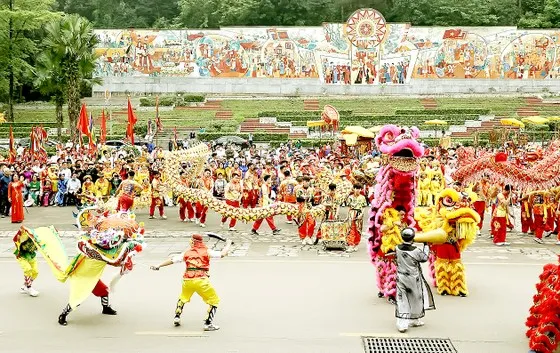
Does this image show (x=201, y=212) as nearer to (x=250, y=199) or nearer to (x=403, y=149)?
(x=250, y=199)

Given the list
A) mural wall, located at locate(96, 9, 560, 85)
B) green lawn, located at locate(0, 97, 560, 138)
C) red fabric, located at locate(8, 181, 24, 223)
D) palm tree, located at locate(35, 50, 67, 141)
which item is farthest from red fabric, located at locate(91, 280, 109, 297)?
mural wall, located at locate(96, 9, 560, 85)

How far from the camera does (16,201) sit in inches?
646

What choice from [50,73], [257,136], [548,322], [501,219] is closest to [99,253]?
[548,322]

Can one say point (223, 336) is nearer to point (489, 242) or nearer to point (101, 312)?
point (101, 312)

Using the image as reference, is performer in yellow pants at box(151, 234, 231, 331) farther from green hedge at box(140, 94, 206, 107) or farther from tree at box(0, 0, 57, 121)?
green hedge at box(140, 94, 206, 107)

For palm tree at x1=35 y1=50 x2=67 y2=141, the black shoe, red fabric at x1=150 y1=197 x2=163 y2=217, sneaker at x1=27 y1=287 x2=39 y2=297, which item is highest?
palm tree at x1=35 y1=50 x2=67 y2=141

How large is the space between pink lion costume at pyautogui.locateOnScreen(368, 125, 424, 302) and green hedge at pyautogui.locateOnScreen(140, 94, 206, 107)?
3884cm

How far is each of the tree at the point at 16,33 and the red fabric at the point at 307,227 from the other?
96.7 ft

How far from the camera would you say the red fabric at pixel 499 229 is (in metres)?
13.5

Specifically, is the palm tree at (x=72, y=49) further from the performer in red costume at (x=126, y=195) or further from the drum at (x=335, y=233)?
the drum at (x=335, y=233)

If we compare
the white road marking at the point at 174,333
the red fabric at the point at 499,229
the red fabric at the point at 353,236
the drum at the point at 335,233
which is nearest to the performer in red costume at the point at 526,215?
the red fabric at the point at 499,229

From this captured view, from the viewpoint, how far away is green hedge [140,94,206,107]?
154 ft

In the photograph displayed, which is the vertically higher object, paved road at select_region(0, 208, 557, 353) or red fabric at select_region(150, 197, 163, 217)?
paved road at select_region(0, 208, 557, 353)

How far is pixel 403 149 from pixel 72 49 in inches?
907
